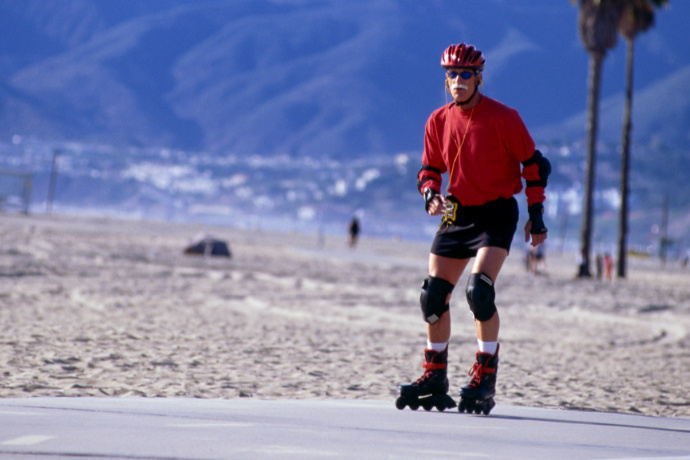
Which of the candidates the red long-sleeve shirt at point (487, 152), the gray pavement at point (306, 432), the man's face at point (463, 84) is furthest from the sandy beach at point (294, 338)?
the man's face at point (463, 84)

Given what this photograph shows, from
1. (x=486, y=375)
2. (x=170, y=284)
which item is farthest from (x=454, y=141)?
(x=170, y=284)

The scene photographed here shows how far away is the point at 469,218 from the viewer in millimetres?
4422

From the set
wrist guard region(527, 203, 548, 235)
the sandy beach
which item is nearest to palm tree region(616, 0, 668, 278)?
the sandy beach

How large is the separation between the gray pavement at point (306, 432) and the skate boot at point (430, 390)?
2.7 inches

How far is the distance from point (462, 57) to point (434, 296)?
118cm

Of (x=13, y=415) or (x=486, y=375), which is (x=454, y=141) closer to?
(x=486, y=375)

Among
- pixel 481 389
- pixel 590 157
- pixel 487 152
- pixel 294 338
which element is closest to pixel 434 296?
pixel 481 389

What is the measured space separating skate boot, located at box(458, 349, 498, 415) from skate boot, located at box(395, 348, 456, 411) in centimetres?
12

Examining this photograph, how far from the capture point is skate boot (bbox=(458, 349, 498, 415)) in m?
4.31

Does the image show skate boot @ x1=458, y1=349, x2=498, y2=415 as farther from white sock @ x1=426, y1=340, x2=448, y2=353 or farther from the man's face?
the man's face

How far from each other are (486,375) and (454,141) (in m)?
1.14

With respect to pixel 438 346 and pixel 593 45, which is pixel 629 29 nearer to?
pixel 593 45

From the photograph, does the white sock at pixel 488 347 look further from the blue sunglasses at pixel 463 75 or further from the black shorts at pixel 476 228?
the blue sunglasses at pixel 463 75

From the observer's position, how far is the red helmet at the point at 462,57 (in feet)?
14.7
